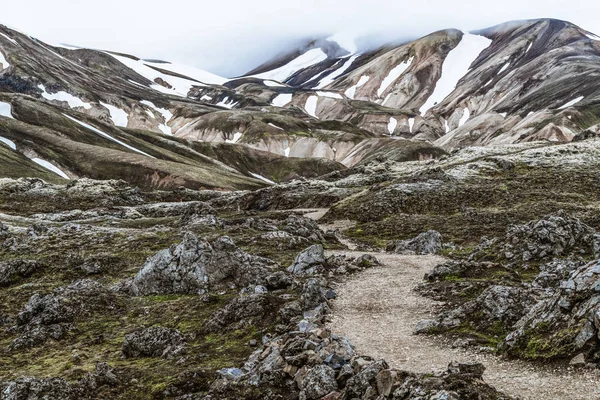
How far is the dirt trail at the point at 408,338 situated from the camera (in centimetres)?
1466

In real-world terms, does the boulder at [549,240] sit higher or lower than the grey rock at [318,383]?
lower

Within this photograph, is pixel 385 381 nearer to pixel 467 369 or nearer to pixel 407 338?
pixel 467 369

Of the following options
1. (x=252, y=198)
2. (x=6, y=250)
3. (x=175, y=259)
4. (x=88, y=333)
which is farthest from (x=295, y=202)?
(x=88, y=333)

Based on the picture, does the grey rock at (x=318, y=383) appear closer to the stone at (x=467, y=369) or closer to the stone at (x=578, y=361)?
the stone at (x=467, y=369)

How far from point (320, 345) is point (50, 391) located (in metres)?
10.4

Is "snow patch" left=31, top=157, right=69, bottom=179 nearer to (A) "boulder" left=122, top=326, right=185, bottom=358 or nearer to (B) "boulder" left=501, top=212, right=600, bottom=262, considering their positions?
(A) "boulder" left=122, top=326, right=185, bottom=358

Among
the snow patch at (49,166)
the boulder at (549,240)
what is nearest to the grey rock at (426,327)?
the boulder at (549,240)

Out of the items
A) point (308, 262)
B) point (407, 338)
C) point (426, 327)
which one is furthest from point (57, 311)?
point (426, 327)

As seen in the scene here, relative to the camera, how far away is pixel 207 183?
14525 cm

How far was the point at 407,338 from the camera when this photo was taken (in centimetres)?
2170

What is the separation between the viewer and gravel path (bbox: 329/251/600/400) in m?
14.6

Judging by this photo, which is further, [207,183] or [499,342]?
[207,183]

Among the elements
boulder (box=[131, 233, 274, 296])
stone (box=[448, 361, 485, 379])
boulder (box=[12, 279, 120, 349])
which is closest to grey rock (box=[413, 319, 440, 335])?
stone (box=[448, 361, 485, 379])

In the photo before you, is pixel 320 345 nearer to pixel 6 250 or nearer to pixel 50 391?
pixel 50 391
